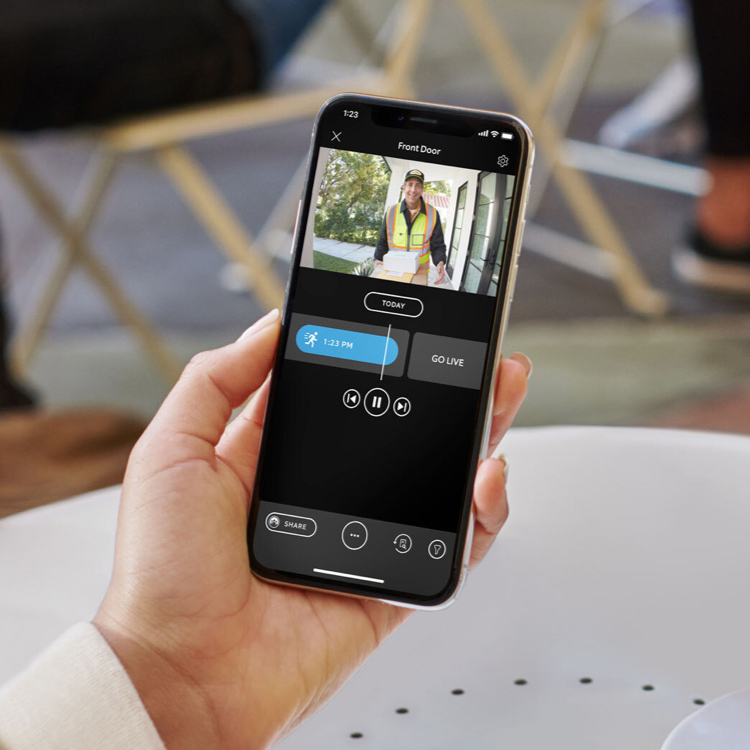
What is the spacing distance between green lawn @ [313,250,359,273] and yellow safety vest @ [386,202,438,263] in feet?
0.08

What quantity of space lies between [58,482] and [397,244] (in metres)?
0.52

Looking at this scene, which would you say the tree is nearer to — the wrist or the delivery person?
the delivery person

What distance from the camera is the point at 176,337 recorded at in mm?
1494

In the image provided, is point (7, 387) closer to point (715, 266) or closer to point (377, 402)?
point (377, 402)

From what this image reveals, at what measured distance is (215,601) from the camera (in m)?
0.40

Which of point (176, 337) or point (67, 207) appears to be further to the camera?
point (67, 207)

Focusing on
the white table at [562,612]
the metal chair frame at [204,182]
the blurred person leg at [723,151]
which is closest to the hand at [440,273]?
the white table at [562,612]

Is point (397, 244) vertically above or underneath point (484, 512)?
above

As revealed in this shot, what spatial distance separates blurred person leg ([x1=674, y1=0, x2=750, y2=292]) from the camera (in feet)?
4.61

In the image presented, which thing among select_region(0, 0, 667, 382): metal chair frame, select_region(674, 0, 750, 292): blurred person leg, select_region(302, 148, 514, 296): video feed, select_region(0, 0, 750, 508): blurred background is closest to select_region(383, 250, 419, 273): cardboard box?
select_region(302, 148, 514, 296): video feed

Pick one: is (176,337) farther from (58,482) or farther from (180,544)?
(180,544)

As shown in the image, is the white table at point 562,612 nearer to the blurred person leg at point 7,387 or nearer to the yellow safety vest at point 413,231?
the yellow safety vest at point 413,231

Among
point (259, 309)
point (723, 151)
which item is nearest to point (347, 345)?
point (259, 309)

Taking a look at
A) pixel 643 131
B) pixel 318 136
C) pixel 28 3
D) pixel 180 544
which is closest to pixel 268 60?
pixel 28 3
